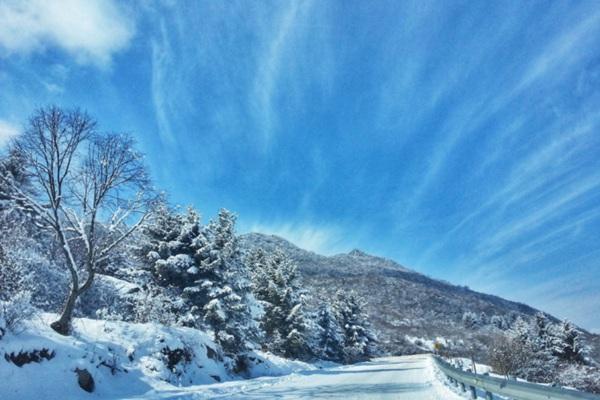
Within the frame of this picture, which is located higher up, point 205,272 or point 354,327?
point 354,327

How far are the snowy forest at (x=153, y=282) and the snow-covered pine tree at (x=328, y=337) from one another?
0.13m

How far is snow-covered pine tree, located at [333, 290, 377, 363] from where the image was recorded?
173ft

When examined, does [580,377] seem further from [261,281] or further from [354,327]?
[261,281]

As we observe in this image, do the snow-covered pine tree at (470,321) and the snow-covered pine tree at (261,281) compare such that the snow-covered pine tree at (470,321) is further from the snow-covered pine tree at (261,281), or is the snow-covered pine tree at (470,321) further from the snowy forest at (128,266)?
the snow-covered pine tree at (261,281)

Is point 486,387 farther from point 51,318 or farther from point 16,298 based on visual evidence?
point 51,318

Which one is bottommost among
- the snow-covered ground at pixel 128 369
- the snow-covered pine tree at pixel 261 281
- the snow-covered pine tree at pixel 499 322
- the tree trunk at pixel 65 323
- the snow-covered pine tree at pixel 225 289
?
the snow-covered ground at pixel 128 369

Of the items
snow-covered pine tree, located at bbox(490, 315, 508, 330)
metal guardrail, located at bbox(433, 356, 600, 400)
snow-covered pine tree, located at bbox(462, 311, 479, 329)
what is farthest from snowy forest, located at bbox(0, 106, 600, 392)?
snow-covered pine tree, located at bbox(462, 311, 479, 329)

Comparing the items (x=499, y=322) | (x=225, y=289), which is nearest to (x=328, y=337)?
(x=225, y=289)

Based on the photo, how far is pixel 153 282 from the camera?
25109 millimetres

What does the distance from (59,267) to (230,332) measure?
435 inches

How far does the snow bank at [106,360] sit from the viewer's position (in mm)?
A: 9836

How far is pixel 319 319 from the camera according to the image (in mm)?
45312

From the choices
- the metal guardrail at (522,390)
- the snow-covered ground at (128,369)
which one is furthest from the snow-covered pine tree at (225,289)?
the metal guardrail at (522,390)

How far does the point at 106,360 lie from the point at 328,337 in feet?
119
